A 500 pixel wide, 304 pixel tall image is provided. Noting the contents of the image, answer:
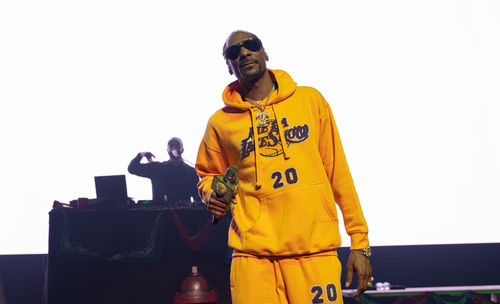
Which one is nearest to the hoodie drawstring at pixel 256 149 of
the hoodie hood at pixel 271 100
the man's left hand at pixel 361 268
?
the hoodie hood at pixel 271 100

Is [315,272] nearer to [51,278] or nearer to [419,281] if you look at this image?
[51,278]

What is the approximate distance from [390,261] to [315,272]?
16.1 feet

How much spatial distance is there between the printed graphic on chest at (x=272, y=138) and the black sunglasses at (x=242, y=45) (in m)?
0.33

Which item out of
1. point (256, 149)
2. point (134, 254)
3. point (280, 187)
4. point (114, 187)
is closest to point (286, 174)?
point (280, 187)

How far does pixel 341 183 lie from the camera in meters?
2.47

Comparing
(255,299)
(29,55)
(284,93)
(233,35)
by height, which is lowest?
(255,299)

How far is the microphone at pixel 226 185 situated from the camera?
88.7 inches

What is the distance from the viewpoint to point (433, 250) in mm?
6898

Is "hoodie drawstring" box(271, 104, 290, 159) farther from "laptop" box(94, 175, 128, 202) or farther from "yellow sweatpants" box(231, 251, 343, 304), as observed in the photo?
"laptop" box(94, 175, 128, 202)

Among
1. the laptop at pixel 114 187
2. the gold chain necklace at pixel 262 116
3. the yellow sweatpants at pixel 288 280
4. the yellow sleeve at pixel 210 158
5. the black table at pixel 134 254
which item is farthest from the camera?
the laptop at pixel 114 187

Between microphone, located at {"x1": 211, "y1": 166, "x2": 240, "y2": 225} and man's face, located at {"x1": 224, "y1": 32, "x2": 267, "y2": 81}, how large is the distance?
18.9 inches

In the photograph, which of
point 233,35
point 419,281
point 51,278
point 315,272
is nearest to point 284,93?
point 233,35

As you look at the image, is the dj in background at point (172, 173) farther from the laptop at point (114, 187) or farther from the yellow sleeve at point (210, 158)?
the yellow sleeve at point (210, 158)

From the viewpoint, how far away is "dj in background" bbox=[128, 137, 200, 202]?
21.4ft
